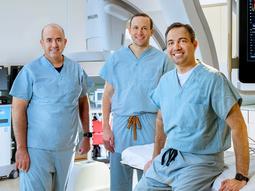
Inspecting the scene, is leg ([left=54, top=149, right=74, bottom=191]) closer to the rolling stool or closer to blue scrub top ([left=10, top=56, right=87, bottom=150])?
blue scrub top ([left=10, top=56, right=87, bottom=150])

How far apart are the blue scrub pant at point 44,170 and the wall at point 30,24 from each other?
2692mm

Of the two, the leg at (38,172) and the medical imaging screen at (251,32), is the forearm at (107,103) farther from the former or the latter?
the medical imaging screen at (251,32)

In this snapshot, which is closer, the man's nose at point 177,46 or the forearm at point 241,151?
the forearm at point 241,151

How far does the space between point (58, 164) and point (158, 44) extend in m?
1.09

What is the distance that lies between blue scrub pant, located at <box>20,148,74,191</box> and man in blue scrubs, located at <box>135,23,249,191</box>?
2.34 ft

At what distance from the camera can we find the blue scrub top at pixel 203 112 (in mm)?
1335

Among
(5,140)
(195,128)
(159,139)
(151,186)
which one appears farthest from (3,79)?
(195,128)

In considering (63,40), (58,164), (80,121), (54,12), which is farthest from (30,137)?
(54,12)

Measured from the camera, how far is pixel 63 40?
2059 mm

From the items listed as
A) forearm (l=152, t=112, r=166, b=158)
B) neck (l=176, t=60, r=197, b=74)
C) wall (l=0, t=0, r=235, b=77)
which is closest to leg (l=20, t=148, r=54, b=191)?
forearm (l=152, t=112, r=166, b=158)

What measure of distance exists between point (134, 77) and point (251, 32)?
27.5 inches

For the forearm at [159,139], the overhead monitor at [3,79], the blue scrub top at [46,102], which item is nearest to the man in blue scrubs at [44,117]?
the blue scrub top at [46,102]

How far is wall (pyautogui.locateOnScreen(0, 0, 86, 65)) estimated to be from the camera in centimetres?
441

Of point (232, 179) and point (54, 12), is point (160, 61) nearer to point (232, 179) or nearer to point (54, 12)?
point (232, 179)
